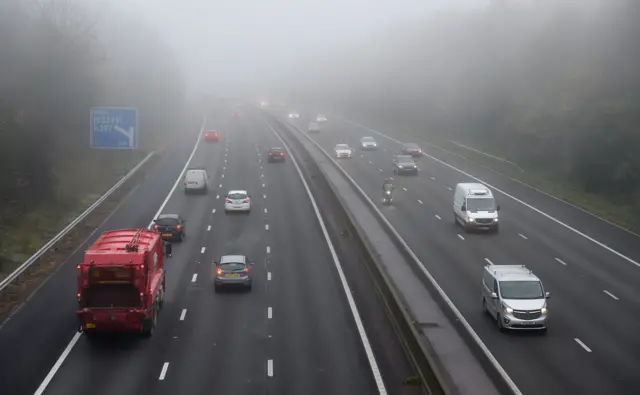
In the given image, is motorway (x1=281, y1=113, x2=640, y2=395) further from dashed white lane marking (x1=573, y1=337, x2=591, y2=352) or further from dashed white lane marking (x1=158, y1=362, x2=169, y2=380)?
dashed white lane marking (x1=158, y1=362, x2=169, y2=380)

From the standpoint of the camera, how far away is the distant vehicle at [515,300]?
25.3 metres

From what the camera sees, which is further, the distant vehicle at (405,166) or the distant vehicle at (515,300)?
the distant vehicle at (405,166)

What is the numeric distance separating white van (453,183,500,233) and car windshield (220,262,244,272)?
15148mm

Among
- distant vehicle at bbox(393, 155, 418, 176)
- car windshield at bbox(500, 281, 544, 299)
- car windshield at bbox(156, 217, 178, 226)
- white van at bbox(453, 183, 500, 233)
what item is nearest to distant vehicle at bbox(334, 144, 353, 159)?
distant vehicle at bbox(393, 155, 418, 176)

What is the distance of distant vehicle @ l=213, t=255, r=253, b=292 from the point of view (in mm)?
30359

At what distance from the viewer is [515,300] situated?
25719mm

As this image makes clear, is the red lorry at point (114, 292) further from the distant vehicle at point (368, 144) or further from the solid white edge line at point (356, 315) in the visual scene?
the distant vehicle at point (368, 144)

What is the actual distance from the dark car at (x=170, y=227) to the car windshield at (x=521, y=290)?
18298 millimetres

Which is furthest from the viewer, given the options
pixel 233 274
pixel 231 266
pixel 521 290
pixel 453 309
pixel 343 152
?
pixel 343 152

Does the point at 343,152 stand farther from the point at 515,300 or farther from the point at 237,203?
the point at 515,300

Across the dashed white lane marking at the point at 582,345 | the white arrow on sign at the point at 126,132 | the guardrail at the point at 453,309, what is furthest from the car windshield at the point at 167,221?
the dashed white lane marking at the point at 582,345

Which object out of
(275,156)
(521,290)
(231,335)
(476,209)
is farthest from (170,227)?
(275,156)

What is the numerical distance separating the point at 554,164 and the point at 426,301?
40426 millimetres

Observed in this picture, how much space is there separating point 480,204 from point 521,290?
16081 millimetres
